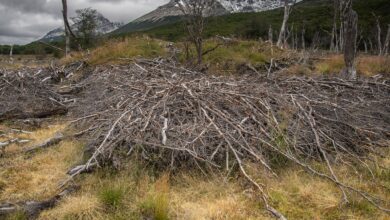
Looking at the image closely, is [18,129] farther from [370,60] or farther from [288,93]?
[370,60]

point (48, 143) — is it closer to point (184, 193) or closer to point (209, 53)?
point (184, 193)

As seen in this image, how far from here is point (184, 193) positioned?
4055 millimetres

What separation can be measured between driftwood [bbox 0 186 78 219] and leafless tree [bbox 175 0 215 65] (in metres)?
7.22

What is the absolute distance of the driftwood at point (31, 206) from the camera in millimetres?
3713

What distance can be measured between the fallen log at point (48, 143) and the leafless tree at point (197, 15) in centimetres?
557

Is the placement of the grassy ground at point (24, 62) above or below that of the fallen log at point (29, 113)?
above

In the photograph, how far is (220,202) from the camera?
377 centimetres

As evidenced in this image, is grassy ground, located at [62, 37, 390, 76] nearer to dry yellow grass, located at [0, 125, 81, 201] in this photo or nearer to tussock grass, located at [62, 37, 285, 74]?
tussock grass, located at [62, 37, 285, 74]

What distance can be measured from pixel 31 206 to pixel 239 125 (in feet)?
Answer: 8.48

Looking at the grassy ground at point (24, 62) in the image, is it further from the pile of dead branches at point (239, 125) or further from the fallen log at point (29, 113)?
the pile of dead branches at point (239, 125)

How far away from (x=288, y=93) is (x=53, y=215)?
4.16 meters

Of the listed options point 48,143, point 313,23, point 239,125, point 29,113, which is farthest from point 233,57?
point 313,23

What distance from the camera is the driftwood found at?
371 centimetres

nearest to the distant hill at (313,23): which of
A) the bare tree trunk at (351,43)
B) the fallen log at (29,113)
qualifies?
the bare tree trunk at (351,43)
